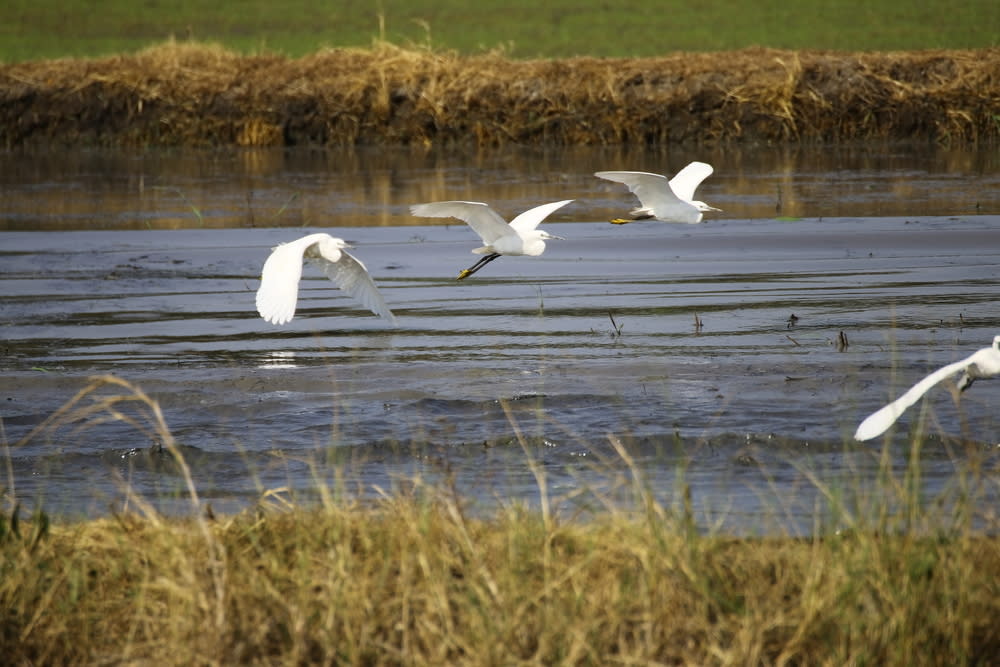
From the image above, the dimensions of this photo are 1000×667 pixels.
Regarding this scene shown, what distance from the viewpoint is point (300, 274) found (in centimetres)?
876

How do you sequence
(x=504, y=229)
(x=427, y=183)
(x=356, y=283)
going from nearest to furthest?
(x=356, y=283) → (x=504, y=229) → (x=427, y=183)

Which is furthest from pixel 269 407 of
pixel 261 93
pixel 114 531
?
pixel 261 93

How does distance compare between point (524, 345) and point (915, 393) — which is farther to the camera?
point (524, 345)

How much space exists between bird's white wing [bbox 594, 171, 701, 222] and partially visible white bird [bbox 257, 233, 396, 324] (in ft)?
6.96

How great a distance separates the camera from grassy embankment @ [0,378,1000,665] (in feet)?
15.2

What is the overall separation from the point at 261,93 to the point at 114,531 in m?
→ 24.0

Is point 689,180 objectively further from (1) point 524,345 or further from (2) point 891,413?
(2) point 891,413

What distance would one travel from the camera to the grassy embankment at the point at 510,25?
146ft

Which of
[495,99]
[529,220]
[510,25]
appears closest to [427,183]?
[495,99]

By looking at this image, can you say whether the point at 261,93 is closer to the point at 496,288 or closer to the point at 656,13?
the point at 496,288

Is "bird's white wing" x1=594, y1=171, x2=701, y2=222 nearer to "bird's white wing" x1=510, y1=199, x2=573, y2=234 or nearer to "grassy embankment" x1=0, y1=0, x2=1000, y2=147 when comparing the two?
"bird's white wing" x1=510, y1=199, x2=573, y2=234

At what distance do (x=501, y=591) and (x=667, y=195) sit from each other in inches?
254

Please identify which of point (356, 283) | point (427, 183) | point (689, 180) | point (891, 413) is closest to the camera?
point (891, 413)

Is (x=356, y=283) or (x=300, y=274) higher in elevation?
(x=300, y=274)
